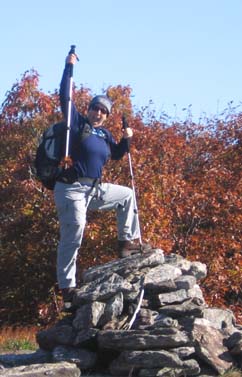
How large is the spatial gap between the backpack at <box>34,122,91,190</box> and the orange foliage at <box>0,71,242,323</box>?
5.20 m

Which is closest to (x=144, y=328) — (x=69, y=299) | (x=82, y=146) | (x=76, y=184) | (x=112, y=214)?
(x=69, y=299)

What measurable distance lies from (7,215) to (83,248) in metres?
2.50

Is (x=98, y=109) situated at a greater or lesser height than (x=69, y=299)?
greater

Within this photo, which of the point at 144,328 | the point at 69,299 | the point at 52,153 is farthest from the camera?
the point at 52,153

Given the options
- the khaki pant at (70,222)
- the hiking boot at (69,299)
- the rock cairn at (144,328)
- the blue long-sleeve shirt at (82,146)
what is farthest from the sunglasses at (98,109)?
the hiking boot at (69,299)

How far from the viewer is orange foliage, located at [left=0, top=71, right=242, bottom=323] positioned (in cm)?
1380

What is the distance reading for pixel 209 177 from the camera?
1662cm

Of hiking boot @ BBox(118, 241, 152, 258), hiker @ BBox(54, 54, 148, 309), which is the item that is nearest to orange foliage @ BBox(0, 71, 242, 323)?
hiking boot @ BBox(118, 241, 152, 258)

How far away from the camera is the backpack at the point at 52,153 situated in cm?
795

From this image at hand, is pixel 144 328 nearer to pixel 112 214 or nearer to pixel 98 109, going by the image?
pixel 98 109

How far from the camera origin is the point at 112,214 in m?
13.3

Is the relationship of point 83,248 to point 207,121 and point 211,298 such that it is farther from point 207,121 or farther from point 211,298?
point 207,121

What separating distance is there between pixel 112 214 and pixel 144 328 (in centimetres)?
609

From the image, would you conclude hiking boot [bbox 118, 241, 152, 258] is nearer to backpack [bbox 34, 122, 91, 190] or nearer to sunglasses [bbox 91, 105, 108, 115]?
backpack [bbox 34, 122, 91, 190]
